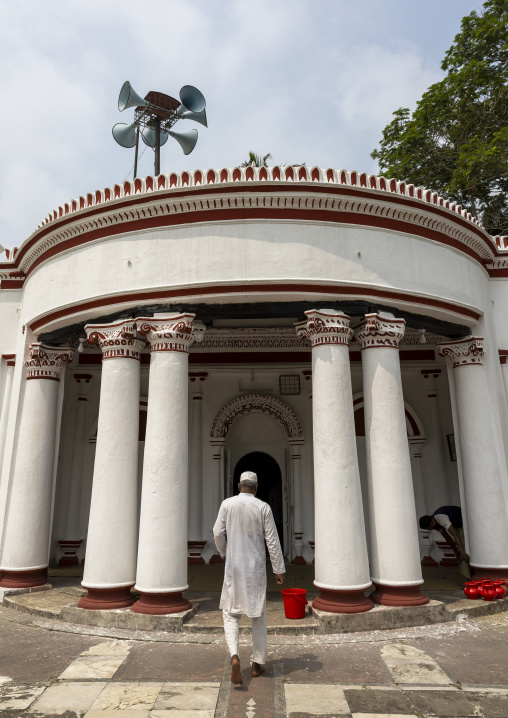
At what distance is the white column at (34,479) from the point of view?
307 inches

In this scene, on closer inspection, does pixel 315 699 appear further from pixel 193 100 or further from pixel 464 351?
pixel 193 100

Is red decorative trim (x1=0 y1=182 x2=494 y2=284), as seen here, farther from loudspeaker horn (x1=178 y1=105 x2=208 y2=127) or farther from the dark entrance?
loudspeaker horn (x1=178 y1=105 x2=208 y2=127)

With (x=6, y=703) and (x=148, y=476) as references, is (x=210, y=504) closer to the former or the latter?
(x=148, y=476)

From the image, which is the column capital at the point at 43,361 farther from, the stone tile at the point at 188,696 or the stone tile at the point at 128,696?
the stone tile at the point at 188,696

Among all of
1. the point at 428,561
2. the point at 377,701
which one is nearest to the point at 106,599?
the point at 377,701

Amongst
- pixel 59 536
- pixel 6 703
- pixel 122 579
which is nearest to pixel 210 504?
pixel 59 536

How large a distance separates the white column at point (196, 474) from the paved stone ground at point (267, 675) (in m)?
4.33

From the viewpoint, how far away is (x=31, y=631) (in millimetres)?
6109

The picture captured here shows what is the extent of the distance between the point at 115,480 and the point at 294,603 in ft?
8.92

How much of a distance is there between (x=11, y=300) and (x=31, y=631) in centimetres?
582

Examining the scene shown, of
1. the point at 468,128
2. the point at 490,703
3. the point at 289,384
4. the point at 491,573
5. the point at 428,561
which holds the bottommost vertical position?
the point at 490,703

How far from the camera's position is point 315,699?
4039 mm

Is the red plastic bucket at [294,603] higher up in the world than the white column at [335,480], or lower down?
lower down

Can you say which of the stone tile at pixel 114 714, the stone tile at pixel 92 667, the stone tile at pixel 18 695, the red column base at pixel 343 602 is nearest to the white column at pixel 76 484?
the stone tile at pixel 92 667
